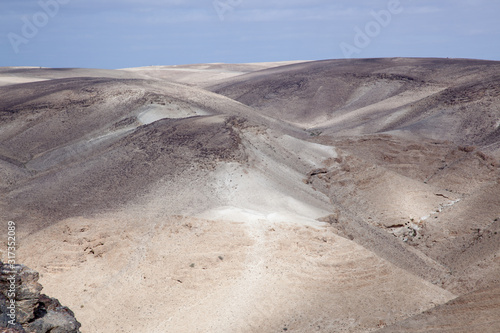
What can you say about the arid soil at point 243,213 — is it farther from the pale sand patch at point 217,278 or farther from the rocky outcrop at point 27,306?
the rocky outcrop at point 27,306

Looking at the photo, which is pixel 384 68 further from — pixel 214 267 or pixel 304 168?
pixel 214 267

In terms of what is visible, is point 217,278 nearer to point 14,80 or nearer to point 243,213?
point 243,213

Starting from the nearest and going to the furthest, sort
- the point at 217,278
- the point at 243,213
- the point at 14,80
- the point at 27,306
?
the point at 27,306 → the point at 217,278 → the point at 243,213 → the point at 14,80

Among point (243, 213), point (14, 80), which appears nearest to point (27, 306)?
point (243, 213)

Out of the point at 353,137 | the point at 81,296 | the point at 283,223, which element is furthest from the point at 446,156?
the point at 81,296

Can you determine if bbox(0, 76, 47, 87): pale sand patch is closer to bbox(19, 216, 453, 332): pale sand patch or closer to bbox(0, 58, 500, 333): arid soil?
bbox(0, 58, 500, 333): arid soil

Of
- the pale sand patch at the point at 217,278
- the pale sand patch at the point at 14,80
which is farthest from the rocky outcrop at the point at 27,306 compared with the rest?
the pale sand patch at the point at 14,80
